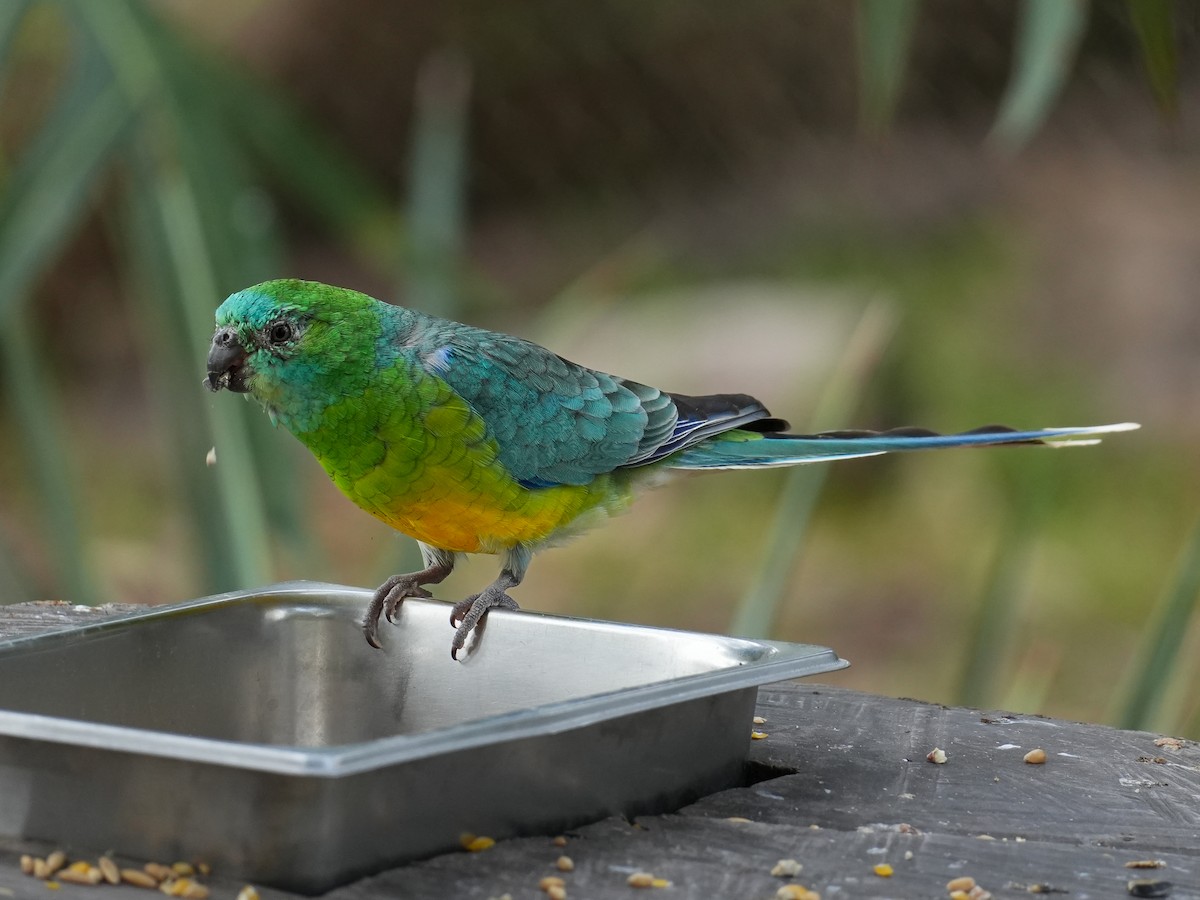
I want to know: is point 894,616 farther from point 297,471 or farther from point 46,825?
point 46,825

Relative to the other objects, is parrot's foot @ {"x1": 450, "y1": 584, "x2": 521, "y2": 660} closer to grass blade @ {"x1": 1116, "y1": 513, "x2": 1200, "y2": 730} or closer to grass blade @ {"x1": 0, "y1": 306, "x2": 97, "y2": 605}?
grass blade @ {"x1": 1116, "y1": 513, "x2": 1200, "y2": 730}

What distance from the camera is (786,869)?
55.7 inches

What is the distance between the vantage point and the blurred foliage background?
5895 millimetres

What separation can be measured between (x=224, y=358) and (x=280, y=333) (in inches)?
3.4

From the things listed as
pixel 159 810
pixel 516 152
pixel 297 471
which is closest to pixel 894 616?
pixel 516 152

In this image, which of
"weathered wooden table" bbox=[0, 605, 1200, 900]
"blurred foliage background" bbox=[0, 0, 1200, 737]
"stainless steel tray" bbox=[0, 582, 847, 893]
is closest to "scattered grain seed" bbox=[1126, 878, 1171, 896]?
"weathered wooden table" bbox=[0, 605, 1200, 900]

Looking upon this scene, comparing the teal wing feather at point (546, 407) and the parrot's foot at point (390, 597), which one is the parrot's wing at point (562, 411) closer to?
the teal wing feather at point (546, 407)

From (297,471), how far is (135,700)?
1.25 meters

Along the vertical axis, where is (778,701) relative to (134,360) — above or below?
below

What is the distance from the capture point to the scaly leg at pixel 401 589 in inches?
77.4

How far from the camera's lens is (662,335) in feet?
21.4

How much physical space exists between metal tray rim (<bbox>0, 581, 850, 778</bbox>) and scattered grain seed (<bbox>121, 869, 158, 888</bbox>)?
13cm

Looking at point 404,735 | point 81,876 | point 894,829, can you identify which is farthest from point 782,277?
point 81,876

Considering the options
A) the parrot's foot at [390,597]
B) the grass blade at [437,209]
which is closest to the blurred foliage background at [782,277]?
the grass blade at [437,209]
